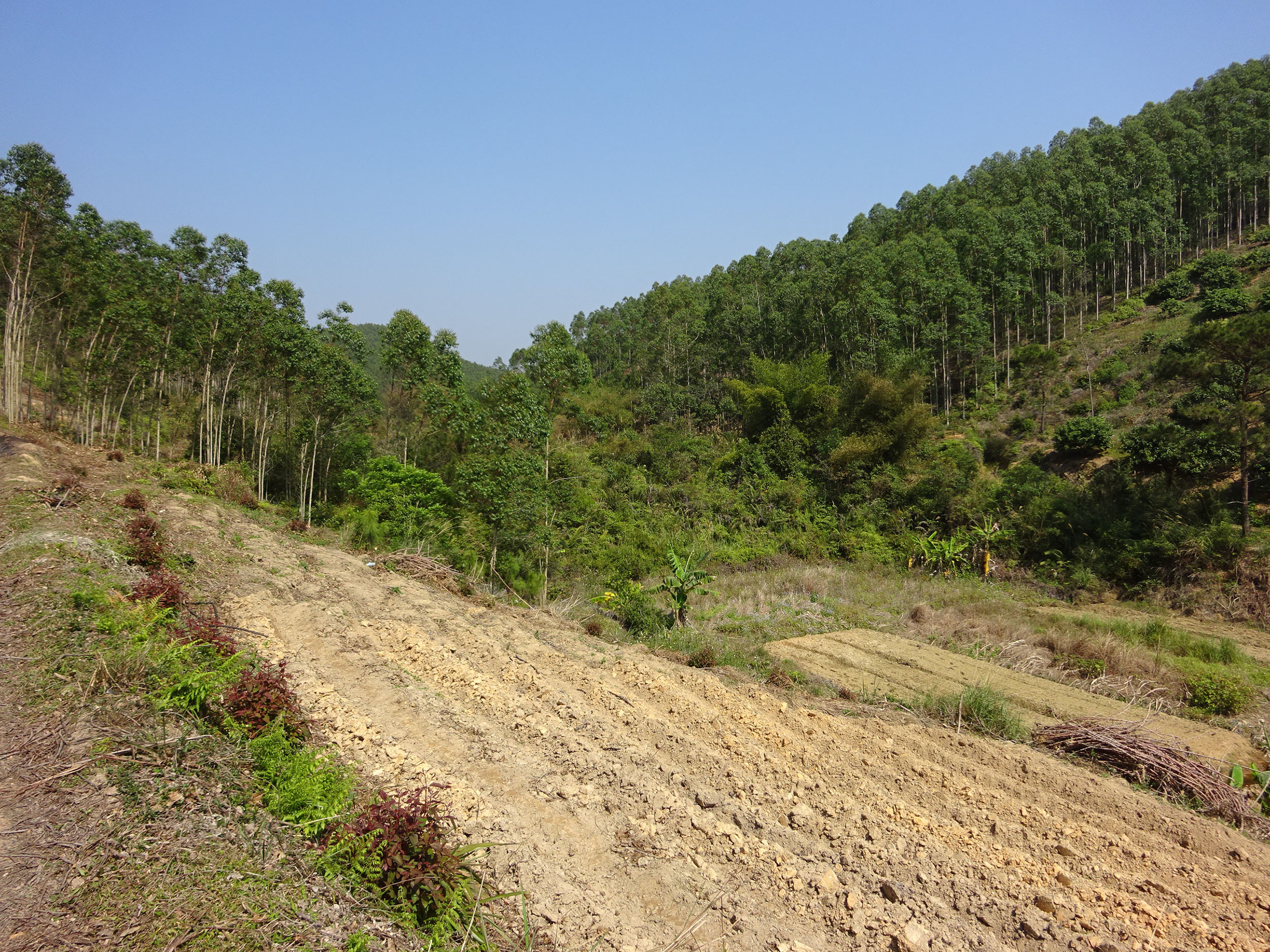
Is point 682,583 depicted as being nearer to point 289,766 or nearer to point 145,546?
point 145,546

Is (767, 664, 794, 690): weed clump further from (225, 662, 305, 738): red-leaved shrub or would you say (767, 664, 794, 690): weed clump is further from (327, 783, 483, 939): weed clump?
(225, 662, 305, 738): red-leaved shrub

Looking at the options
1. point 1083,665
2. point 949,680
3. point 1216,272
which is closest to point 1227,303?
point 1216,272

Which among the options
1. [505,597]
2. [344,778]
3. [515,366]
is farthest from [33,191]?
[344,778]

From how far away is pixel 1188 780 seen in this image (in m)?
6.74

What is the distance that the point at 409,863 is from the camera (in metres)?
4.00

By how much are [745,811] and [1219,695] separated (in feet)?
27.9

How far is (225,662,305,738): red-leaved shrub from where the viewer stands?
5277 mm

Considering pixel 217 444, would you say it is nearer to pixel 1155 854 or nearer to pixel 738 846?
pixel 738 846

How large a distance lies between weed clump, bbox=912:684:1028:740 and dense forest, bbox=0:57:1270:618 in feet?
34.2

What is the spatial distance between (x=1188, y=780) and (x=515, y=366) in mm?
26460

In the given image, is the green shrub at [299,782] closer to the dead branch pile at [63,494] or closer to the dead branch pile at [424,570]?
the dead branch pile at [424,570]

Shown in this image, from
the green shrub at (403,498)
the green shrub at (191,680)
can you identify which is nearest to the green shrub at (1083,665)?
the green shrub at (191,680)

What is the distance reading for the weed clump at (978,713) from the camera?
26.2 feet

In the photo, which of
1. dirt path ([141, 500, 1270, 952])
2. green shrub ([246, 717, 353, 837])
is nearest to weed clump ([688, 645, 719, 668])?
dirt path ([141, 500, 1270, 952])
